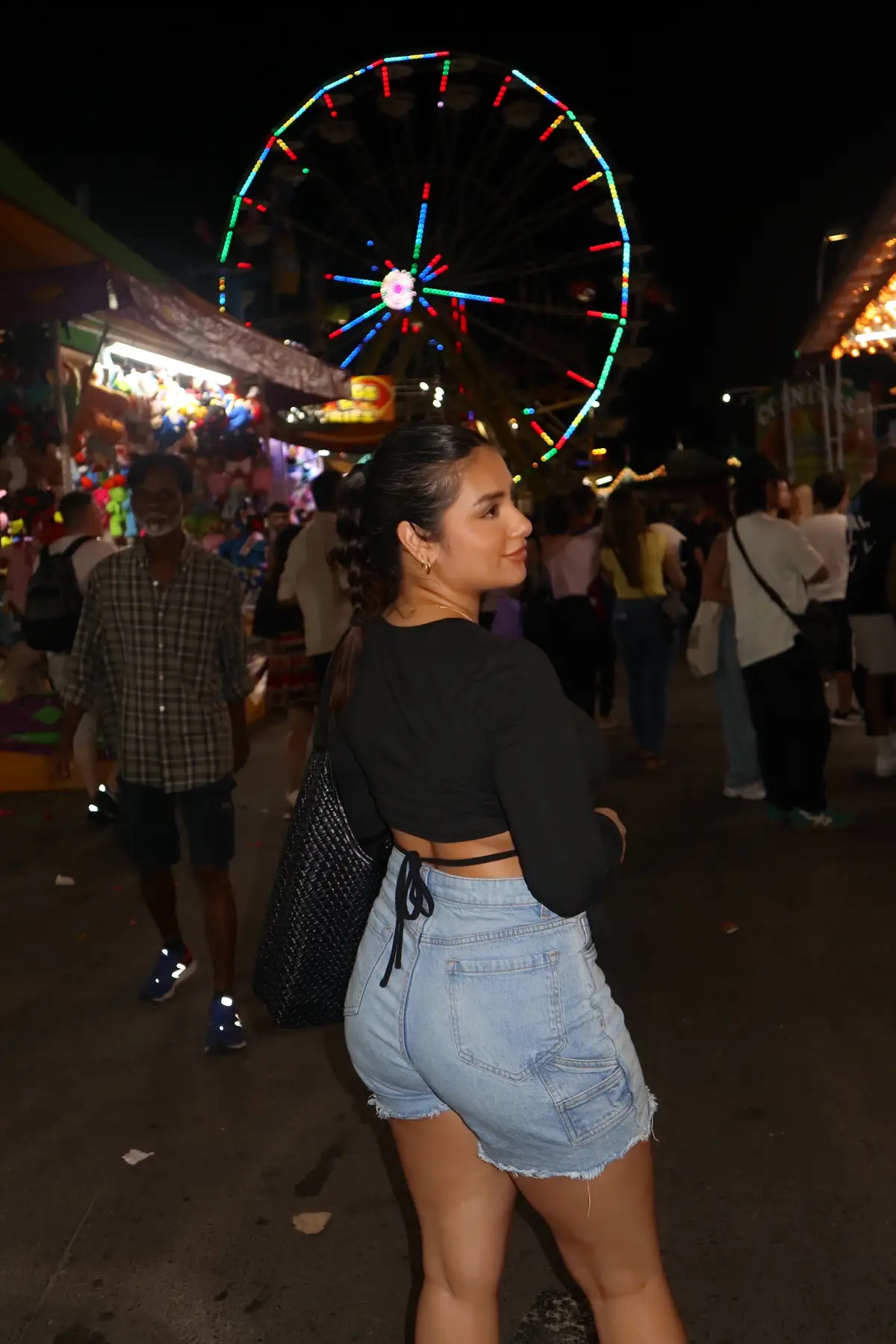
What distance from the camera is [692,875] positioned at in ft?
17.9

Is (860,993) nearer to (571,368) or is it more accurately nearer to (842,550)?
(842,550)

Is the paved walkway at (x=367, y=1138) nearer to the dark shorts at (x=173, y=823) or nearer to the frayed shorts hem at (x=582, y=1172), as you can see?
the dark shorts at (x=173, y=823)

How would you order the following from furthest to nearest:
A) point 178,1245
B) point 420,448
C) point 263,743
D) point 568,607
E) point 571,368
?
point 571,368, point 263,743, point 568,607, point 178,1245, point 420,448

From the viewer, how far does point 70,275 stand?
23.5ft

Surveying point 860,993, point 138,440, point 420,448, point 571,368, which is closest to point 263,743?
point 138,440

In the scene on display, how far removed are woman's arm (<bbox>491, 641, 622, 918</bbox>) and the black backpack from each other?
5.14 metres

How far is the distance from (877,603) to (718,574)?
1.05 metres

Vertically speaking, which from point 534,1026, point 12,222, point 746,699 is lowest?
point 746,699

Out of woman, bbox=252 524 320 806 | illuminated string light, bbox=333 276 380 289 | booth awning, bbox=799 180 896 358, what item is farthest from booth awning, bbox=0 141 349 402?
illuminated string light, bbox=333 276 380 289

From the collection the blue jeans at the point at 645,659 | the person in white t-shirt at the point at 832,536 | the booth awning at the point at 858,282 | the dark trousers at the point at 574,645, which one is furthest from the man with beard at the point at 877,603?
the booth awning at the point at 858,282

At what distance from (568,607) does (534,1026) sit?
620 centimetres

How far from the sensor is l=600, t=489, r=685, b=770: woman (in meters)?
7.61

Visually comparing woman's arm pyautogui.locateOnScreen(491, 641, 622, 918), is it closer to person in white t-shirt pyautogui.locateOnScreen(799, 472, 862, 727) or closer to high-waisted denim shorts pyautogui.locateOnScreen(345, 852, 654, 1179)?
high-waisted denim shorts pyautogui.locateOnScreen(345, 852, 654, 1179)

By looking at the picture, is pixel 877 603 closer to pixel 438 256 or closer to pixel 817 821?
pixel 817 821
